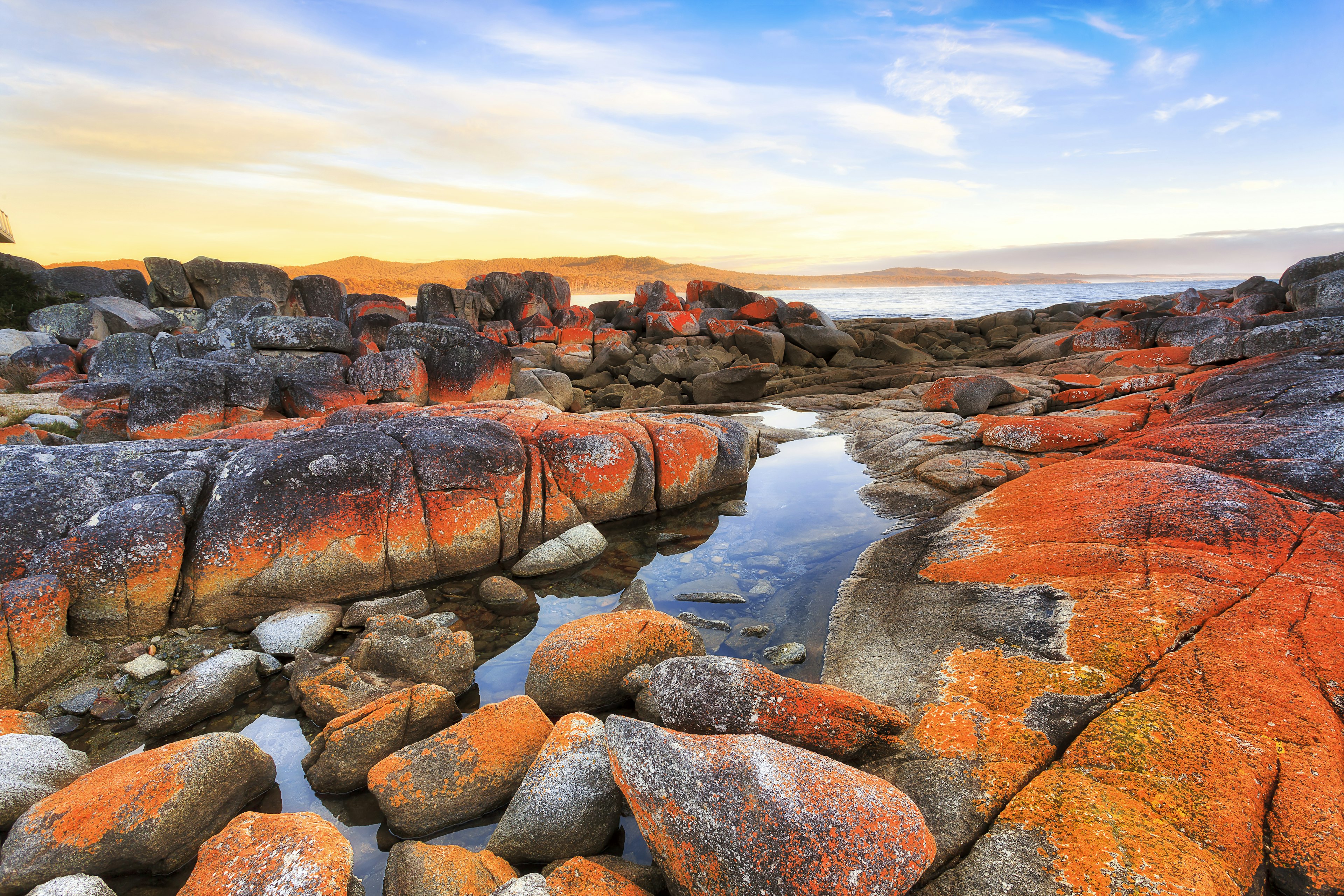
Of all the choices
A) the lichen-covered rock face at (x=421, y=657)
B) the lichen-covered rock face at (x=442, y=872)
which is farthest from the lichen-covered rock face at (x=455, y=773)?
the lichen-covered rock face at (x=421, y=657)

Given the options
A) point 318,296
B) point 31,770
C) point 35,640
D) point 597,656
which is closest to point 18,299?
point 318,296

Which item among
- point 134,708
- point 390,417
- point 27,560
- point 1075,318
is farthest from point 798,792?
point 1075,318

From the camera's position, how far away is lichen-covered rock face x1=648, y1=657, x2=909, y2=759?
9.38 ft

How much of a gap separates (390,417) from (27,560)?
3.03 metres

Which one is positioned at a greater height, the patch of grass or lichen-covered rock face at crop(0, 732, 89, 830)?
the patch of grass

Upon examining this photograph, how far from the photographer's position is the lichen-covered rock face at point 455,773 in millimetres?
2941

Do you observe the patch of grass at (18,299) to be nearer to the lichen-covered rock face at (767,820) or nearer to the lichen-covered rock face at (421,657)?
the lichen-covered rock face at (421,657)

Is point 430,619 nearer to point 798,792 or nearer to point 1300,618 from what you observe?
point 798,792

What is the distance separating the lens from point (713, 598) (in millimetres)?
5191

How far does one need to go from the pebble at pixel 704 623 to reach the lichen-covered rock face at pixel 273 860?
2.73 meters

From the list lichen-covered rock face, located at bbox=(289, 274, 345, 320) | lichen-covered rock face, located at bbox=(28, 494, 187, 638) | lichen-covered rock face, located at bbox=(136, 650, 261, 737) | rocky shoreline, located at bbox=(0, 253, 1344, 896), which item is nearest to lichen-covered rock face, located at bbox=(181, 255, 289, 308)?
lichen-covered rock face, located at bbox=(289, 274, 345, 320)

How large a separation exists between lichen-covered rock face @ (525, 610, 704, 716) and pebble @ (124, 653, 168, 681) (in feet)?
8.30

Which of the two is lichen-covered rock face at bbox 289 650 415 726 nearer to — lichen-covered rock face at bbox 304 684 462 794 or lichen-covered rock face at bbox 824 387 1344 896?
lichen-covered rock face at bbox 304 684 462 794

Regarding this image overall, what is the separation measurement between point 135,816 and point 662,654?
2675 millimetres
